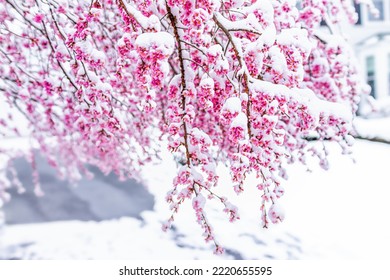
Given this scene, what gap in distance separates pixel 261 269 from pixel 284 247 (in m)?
0.47

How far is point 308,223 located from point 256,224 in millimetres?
447

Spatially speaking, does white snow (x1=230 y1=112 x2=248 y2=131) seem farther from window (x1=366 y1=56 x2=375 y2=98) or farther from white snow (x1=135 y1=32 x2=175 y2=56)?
window (x1=366 y1=56 x2=375 y2=98)

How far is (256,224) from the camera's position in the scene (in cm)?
343

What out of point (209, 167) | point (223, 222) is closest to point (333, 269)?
point (223, 222)

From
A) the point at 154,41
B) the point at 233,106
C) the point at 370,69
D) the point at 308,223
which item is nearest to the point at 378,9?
the point at 370,69

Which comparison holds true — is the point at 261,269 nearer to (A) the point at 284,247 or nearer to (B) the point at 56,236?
(A) the point at 284,247

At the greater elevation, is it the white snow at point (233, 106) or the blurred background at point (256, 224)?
the white snow at point (233, 106)

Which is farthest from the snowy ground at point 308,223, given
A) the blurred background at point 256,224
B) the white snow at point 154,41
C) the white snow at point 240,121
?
the white snow at point 154,41

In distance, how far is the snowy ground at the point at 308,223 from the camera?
2.99m

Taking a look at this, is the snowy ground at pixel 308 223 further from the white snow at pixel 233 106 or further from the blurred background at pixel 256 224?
the white snow at pixel 233 106

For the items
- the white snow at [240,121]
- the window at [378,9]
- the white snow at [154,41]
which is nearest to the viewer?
the white snow at [154,41]

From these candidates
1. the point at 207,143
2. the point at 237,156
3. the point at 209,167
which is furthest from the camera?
the point at 209,167

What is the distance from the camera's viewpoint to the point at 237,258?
308 cm

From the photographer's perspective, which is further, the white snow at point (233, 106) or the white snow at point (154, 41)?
the white snow at point (233, 106)
